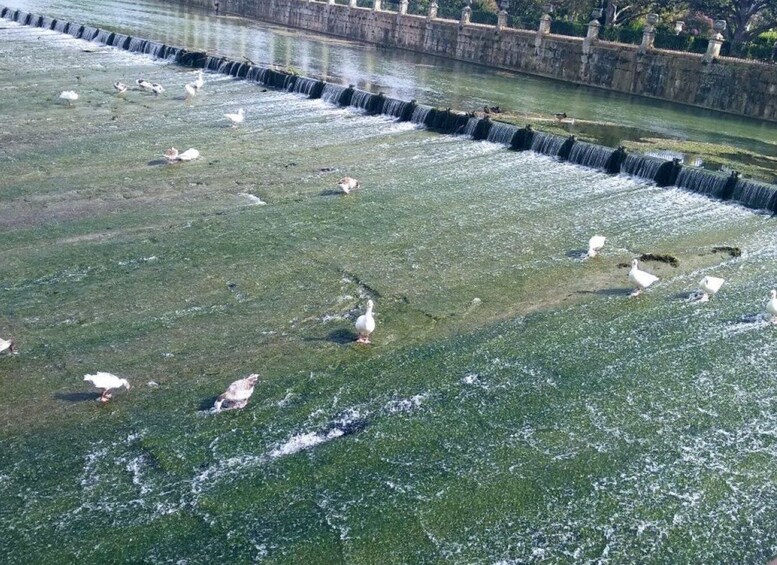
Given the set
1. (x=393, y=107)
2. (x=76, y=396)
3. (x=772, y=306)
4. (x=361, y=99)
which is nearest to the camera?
(x=76, y=396)

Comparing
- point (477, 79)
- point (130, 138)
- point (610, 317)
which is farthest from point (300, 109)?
point (610, 317)

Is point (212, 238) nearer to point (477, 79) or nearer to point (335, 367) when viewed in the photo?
point (335, 367)

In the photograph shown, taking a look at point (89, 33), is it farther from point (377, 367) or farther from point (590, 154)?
point (377, 367)

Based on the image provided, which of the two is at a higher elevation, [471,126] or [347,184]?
[471,126]

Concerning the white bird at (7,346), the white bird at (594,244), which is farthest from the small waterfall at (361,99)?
the white bird at (7,346)

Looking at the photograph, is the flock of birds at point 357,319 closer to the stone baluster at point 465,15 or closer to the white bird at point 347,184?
the white bird at point 347,184

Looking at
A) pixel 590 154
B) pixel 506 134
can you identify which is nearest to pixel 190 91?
pixel 506 134
